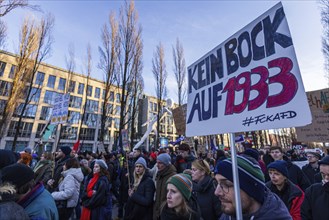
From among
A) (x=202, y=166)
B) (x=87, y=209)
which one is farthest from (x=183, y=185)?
(x=87, y=209)

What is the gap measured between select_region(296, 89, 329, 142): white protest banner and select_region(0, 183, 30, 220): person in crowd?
228 inches

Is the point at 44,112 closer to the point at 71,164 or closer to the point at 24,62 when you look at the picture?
the point at 24,62

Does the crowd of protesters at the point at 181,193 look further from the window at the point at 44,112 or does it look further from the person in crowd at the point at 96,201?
the window at the point at 44,112

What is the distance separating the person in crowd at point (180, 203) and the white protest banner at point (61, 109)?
4700 mm

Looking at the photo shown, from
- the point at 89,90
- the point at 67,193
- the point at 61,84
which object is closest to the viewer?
the point at 67,193

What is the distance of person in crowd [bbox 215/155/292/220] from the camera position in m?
1.08

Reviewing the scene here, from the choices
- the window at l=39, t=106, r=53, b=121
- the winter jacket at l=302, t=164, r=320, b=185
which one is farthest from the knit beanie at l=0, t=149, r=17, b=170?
the window at l=39, t=106, r=53, b=121

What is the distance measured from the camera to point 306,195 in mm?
2314

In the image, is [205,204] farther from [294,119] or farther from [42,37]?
[42,37]

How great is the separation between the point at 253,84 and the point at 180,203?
159cm

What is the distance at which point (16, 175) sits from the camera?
1.81 m

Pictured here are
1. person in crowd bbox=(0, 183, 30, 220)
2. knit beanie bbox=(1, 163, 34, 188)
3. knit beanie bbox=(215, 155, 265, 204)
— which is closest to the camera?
knit beanie bbox=(215, 155, 265, 204)

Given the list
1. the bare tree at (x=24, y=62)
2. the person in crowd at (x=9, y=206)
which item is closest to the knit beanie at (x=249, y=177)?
the person in crowd at (x=9, y=206)

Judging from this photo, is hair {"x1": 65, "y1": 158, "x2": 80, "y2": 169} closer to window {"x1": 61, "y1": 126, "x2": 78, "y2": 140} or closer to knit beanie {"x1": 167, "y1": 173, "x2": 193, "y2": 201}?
knit beanie {"x1": 167, "y1": 173, "x2": 193, "y2": 201}
